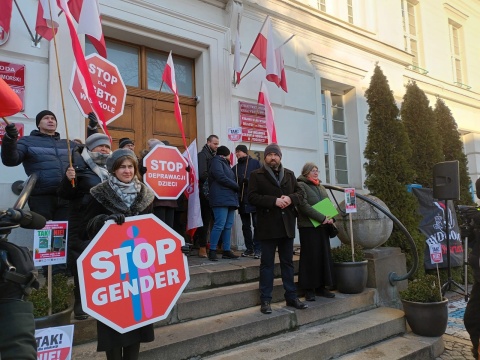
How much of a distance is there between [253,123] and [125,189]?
14.8 ft

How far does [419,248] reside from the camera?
6.37 m

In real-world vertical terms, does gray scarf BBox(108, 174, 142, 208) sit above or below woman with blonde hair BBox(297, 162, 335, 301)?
above

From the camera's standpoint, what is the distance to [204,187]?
17.6 ft

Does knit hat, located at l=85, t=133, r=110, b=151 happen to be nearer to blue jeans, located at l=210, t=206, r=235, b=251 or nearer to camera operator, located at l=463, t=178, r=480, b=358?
blue jeans, located at l=210, t=206, r=235, b=251

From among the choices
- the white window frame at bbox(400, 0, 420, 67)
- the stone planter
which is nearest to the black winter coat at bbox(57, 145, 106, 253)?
the stone planter

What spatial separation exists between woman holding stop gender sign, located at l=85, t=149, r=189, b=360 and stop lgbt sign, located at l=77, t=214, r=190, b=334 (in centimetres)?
8

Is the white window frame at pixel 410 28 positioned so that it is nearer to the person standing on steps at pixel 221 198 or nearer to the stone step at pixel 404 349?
the person standing on steps at pixel 221 198

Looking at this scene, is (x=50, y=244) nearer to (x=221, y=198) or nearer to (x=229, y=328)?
(x=229, y=328)

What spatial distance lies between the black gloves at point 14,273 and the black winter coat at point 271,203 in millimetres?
2593

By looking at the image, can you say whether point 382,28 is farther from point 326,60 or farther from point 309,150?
point 309,150

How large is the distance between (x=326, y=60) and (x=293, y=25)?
42.9 inches

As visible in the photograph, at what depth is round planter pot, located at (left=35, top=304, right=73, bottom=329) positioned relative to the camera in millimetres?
2518

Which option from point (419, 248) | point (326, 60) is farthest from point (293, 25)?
point (419, 248)

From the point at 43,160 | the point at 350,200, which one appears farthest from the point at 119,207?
the point at 350,200
